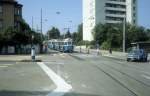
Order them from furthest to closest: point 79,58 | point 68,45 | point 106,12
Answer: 1. point 106,12
2. point 68,45
3. point 79,58

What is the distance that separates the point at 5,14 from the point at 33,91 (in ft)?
203

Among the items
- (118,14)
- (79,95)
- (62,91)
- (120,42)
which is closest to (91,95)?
(79,95)

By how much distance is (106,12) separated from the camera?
171375 millimetres

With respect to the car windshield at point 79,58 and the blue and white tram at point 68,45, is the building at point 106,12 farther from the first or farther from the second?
the blue and white tram at point 68,45

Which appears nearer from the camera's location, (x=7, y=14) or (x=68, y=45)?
(x=7, y=14)

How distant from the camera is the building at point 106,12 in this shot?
16375 centimetres

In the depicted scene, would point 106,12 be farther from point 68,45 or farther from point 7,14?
point 7,14

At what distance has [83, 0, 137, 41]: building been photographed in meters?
164

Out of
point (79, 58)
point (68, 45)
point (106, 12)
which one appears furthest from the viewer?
point (106, 12)

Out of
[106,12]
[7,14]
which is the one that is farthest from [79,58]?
[106,12]

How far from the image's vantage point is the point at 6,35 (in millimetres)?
72938

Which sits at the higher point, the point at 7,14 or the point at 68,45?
Result: the point at 7,14

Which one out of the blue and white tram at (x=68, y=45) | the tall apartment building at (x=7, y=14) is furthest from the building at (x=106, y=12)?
the tall apartment building at (x=7, y=14)

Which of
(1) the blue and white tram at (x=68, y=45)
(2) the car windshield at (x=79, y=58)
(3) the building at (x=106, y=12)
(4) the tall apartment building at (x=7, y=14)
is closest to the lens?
(2) the car windshield at (x=79, y=58)
